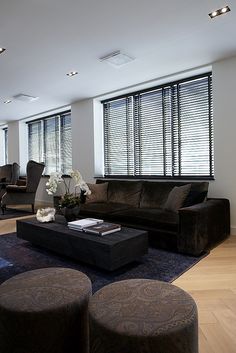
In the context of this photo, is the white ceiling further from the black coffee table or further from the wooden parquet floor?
the wooden parquet floor

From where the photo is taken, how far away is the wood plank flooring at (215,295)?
61.2 inches

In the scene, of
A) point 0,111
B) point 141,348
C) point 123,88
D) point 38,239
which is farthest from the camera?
point 0,111

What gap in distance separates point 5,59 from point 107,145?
2.67 metres

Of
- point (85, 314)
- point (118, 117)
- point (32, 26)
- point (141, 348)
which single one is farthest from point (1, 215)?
point (141, 348)

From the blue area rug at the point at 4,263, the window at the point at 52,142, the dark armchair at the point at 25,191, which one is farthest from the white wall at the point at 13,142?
the blue area rug at the point at 4,263

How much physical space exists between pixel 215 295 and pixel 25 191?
15.3ft

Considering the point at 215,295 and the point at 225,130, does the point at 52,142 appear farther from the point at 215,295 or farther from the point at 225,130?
the point at 215,295

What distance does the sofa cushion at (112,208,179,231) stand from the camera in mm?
3189

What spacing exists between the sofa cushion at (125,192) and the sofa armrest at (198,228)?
138 centimetres

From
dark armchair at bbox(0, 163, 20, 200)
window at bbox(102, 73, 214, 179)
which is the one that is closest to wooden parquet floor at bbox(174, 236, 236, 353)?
window at bbox(102, 73, 214, 179)

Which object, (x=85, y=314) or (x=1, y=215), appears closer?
(x=85, y=314)

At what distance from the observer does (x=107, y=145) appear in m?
5.73

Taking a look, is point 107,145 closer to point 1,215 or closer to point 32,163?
point 32,163

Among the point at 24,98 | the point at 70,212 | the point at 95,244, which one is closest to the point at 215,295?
the point at 95,244
